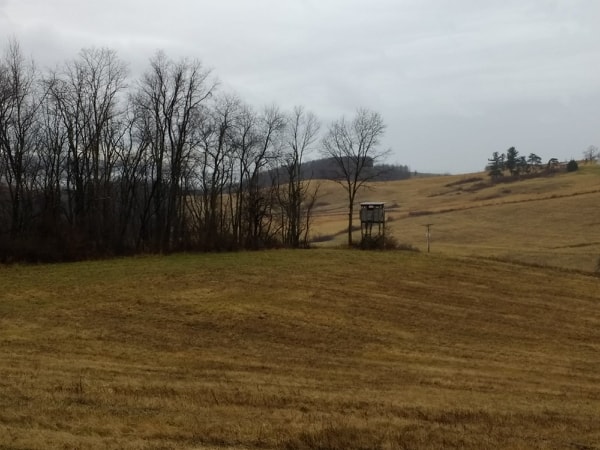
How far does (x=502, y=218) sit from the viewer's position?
241 feet

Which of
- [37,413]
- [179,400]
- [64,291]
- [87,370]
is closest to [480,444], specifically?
[179,400]

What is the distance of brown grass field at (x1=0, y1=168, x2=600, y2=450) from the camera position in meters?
7.14

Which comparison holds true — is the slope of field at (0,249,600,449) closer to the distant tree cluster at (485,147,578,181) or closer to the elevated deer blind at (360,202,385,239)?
the elevated deer blind at (360,202,385,239)

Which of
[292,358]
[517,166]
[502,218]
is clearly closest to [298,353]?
[292,358]

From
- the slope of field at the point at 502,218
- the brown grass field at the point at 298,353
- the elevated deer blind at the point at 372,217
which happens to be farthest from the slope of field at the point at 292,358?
the slope of field at the point at 502,218

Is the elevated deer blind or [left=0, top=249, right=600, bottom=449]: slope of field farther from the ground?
the elevated deer blind

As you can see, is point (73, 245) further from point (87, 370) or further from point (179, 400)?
point (179, 400)

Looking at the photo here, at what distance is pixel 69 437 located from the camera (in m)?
6.30

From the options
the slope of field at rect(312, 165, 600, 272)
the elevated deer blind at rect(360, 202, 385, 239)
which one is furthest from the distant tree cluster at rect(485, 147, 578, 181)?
the elevated deer blind at rect(360, 202, 385, 239)

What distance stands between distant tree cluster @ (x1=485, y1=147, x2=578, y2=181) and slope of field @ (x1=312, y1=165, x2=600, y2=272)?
5.02 meters

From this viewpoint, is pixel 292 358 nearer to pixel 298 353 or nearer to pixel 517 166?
pixel 298 353

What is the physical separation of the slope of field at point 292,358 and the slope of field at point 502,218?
21770 millimetres

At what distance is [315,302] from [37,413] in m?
15.2

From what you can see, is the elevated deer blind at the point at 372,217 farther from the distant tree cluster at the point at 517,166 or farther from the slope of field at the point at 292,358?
the distant tree cluster at the point at 517,166
